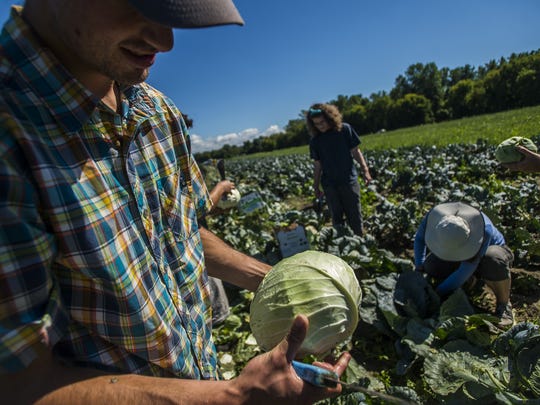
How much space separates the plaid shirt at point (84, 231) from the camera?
0.87m

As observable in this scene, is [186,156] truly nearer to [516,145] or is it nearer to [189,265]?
[189,265]

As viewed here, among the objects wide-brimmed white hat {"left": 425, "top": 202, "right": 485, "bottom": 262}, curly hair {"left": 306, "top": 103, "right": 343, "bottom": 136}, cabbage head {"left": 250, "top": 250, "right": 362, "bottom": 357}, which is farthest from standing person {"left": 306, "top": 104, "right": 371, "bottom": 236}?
cabbage head {"left": 250, "top": 250, "right": 362, "bottom": 357}

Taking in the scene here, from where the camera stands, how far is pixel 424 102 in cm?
5956

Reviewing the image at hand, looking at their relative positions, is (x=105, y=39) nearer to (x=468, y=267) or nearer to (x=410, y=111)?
(x=468, y=267)

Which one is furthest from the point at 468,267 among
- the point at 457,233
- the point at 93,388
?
the point at 93,388

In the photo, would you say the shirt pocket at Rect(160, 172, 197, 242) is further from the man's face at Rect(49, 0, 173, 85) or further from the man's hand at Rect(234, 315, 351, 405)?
the man's hand at Rect(234, 315, 351, 405)

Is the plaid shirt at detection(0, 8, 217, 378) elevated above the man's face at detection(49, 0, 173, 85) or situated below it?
below

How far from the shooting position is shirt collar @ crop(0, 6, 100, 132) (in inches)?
38.5

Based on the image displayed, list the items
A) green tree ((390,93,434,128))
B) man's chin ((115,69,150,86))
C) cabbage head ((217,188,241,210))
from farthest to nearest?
1. green tree ((390,93,434,128))
2. cabbage head ((217,188,241,210))
3. man's chin ((115,69,150,86))

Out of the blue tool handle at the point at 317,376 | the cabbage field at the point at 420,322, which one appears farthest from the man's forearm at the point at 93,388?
the cabbage field at the point at 420,322

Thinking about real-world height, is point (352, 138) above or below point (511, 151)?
above

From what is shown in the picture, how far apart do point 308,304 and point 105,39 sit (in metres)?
1.50

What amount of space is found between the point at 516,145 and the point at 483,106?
1675 inches

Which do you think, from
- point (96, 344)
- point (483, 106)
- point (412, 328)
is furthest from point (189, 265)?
point (483, 106)
